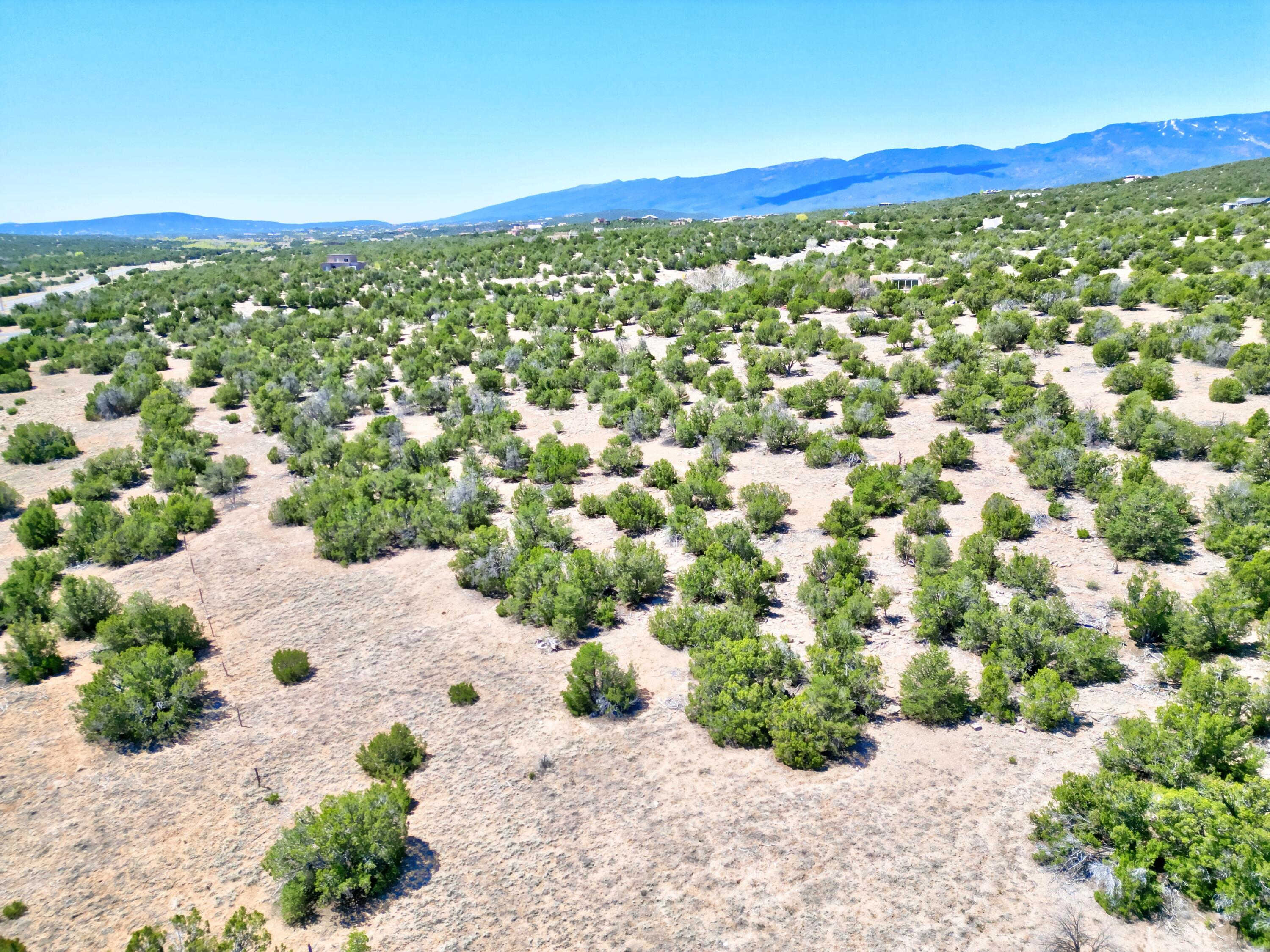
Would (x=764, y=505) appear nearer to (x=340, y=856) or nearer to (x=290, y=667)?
(x=290, y=667)

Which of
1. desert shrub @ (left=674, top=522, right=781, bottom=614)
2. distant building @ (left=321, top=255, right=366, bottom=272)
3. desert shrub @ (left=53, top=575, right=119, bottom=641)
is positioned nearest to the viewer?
desert shrub @ (left=674, top=522, right=781, bottom=614)

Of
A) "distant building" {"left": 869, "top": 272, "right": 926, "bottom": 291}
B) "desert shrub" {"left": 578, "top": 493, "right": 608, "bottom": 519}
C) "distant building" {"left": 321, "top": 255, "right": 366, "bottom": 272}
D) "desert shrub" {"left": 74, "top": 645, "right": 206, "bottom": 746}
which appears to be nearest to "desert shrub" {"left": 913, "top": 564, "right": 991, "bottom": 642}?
"desert shrub" {"left": 578, "top": 493, "right": 608, "bottom": 519}

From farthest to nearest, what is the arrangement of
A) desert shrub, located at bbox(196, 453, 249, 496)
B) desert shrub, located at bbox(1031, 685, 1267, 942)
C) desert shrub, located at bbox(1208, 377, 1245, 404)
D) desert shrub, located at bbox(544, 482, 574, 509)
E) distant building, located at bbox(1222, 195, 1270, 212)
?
1. distant building, located at bbox(1222, 195, 1270, 212)
2. desert shrub, located at bbox(196, 453, 249, 496)
3. desert shrub, located at bbox(1208, 377, 1245, 404)
4. desert shrub, located at bbox(544, 482, 574, 509)
5. desert shrub, located at bbox(1031, 685, 1267, 942)

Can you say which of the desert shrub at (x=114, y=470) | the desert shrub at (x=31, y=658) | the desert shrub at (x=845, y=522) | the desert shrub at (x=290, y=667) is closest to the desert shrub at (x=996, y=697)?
the desert shrub at (x=845, y=522)

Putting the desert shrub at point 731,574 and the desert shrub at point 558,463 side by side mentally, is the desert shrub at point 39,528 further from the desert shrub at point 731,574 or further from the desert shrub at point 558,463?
the desert shrub at point 731,574

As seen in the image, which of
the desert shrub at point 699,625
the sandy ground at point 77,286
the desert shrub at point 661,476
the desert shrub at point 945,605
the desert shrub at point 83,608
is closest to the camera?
the desert shrub at point 699,625

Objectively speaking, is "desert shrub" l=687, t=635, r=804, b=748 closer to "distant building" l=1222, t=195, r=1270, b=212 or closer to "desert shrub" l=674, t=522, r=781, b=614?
"desert shrub" l=674, t=522, r=781, b=614
